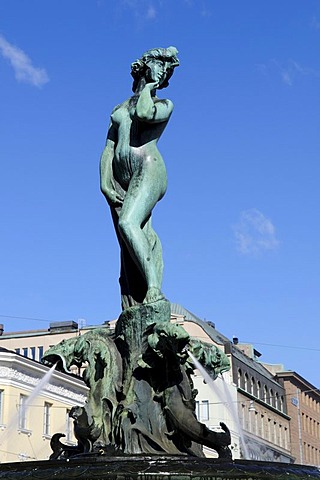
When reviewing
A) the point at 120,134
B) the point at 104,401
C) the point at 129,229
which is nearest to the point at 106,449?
the point at 104,401

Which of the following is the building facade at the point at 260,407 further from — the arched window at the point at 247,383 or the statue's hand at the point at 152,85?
the statue's hand at the point at 152,85

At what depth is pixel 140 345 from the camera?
10430mm

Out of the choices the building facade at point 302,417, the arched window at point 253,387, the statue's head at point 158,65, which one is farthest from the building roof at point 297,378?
the statue's head at point 158,65

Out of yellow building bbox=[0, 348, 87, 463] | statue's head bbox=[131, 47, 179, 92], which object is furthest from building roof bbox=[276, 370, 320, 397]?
statue's head bbox=[131, 47, 179, 92]

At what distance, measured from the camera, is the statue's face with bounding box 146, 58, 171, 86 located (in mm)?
11805

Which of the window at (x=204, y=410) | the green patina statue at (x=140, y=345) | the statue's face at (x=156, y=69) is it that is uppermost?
the window at (x=204, y=410)

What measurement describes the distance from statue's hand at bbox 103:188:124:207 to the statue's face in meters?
1.53

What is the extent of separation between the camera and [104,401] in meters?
10.4

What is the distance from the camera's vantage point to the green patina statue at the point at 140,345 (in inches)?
390

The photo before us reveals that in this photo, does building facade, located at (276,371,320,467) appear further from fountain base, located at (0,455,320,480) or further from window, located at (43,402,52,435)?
fountain base, located at (0,455,320,480)

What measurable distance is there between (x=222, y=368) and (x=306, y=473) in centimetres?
297

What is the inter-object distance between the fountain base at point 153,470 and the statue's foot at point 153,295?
2.61 metres

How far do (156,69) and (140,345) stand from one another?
3609mm

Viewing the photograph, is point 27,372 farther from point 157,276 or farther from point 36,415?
point 157,276
